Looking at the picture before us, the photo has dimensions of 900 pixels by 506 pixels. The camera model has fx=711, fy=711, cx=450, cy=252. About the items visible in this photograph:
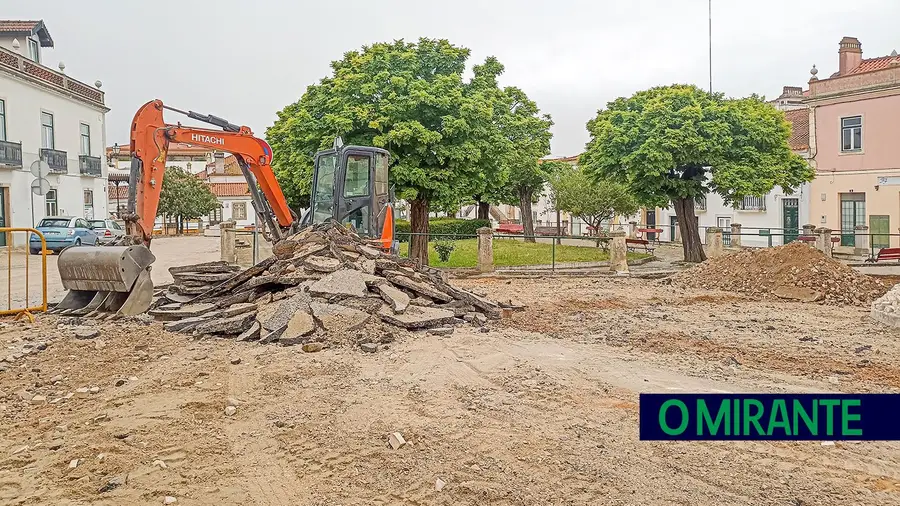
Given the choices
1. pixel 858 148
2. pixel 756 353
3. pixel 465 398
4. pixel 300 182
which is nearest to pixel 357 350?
pixel 465 398

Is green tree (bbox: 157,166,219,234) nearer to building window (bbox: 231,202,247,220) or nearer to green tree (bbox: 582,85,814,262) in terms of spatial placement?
building window (bbox: 231,202,247,220)

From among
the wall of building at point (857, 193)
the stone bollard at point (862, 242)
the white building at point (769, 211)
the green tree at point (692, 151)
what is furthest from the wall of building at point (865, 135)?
the green tree at point (692, 151)

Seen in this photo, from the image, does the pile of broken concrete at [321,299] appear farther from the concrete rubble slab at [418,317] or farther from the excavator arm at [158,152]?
the excavator arm at [158,152]

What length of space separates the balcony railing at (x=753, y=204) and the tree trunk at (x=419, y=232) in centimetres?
2341

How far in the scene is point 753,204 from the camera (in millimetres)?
39250

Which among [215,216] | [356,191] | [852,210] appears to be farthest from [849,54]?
Result: [215,216]

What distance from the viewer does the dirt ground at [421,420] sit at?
15.6 feet

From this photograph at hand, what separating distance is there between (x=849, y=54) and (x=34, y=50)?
4145 centimetres

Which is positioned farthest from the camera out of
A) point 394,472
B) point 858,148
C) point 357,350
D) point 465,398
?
point 858,148

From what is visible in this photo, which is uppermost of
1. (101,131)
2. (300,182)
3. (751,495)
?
(101,131)

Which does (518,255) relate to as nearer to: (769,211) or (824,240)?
(824,240)

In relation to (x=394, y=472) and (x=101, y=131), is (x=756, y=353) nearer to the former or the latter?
(x=394, y=472)

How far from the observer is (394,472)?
502 centimetres

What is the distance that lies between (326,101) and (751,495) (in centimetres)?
1737
